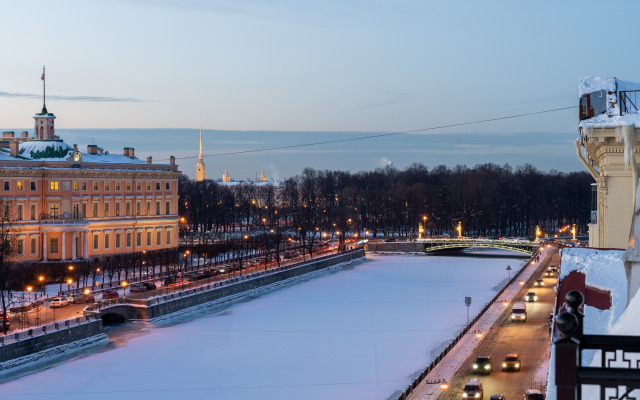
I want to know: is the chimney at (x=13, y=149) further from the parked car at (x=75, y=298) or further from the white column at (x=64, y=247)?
the parked car at (x=75, y=298)

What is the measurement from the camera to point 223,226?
90.3m

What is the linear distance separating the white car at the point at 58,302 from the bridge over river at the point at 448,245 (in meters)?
39.8

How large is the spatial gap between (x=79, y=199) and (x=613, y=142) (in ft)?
149

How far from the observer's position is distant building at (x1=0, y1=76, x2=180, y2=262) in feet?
163

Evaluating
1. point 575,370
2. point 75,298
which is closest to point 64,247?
point 75,298

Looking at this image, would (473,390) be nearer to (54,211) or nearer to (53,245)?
(53,245)

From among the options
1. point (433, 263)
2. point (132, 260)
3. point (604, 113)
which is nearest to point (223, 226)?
point (433, 263)

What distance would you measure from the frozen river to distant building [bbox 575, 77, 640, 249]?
1263 centimetres

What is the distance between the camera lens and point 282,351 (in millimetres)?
28766

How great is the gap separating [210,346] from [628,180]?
70.4 feet

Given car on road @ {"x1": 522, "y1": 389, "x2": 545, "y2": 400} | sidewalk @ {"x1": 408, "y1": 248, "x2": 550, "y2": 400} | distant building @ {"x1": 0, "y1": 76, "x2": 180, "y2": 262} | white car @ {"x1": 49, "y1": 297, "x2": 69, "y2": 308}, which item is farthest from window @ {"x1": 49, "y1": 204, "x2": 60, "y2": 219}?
car on road @ {"x1": 522, "y1": 389, "x2": 545, "y2": 400}

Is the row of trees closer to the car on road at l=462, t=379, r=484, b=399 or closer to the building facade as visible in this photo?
the building facade

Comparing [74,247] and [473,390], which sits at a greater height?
[74,247]

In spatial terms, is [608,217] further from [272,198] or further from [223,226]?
[272,198]
